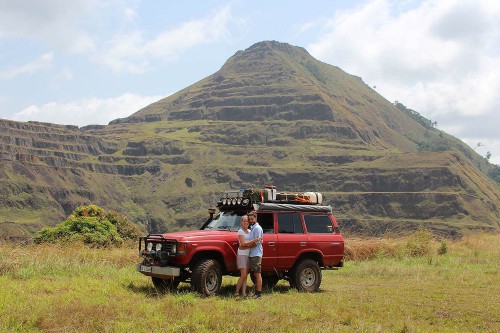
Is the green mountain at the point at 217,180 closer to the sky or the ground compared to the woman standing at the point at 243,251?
closer to the sky

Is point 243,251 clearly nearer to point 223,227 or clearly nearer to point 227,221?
point 223,227

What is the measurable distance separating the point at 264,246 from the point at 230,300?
2.09m

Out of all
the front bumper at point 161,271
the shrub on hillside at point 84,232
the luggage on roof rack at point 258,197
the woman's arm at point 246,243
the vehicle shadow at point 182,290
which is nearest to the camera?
the front bumper at point 161,271

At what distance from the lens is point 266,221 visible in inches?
547

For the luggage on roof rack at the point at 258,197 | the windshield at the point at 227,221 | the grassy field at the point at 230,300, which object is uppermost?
the luggage on roof rack at the point at 258,197

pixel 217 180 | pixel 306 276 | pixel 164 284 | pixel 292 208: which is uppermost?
pixel 217 180

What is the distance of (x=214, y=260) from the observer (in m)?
12.6

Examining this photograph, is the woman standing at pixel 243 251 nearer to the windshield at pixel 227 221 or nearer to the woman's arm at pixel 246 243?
the woman's arm at pixel 246 243

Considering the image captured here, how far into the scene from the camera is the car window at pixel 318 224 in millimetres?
14562

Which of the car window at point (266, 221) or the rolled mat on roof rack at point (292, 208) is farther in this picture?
the car window at point (266, 221)

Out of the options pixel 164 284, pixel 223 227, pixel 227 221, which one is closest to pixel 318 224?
pixel 227 221

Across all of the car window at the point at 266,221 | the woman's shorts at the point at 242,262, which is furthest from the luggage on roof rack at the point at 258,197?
the woman's shorts at the point at 242,262

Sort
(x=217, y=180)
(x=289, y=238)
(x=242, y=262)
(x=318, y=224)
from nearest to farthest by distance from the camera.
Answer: (x=242, y=262) → (x=289, y=238) → (x=318, y=224) → (x=217, y=180)

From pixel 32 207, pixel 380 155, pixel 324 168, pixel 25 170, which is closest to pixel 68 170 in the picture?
pixel 25 170
